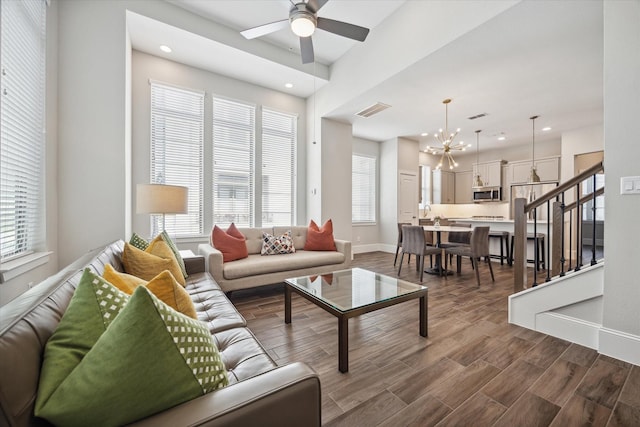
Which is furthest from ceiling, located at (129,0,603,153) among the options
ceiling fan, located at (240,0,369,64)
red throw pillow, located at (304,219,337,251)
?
red throw pillow, located at (304,219,337,251)

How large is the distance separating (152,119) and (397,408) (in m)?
4.50

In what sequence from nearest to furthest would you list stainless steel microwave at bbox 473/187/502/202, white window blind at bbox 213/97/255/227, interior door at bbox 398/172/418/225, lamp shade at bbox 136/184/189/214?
1. lamp shade at bbox 136/184/189/214
2. white window blind at bbox 213/97/255/227
3. interior door at bbox 398/172/418/225
4. stainless steel microwave at bbox 473/187/502/202

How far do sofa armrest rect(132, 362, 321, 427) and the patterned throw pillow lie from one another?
2.90 meters

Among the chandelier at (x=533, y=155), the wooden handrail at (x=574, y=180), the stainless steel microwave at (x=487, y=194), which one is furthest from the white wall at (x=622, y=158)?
the stainless steel microwave at (x=487, y=194)

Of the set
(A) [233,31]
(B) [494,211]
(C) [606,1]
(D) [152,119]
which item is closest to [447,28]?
(C) [606,1]

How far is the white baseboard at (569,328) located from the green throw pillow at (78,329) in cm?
304

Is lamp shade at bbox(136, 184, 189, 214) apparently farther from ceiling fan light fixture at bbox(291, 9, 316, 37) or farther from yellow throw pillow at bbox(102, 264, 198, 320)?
ceiling fan light fixture at bbox(291, 9, 316, 37)

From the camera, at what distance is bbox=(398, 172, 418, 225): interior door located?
6754mm

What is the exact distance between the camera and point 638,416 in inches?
54.1

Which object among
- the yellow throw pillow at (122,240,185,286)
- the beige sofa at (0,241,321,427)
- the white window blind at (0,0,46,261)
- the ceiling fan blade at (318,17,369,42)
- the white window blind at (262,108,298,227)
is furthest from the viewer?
the white window blind at (262,108,298,227)

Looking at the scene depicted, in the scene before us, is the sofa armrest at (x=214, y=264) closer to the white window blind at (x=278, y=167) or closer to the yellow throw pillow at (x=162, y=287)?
the yellow throw pillow at (x=162, y=287)

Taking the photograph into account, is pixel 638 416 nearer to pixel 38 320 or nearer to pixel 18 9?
pixel 38 320

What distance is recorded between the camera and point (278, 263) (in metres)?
3.27

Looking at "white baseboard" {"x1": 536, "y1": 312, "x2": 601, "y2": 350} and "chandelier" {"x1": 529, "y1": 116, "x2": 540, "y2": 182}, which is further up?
"chandelier" {"x1": 529, "y1": 116, "x2": 540, "y2": 182}
